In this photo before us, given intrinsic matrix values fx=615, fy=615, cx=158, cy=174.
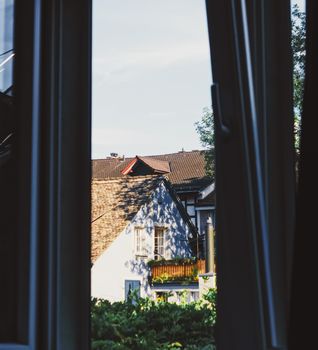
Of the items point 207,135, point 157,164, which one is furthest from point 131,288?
point 207,135

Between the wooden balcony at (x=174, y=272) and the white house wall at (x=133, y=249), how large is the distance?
35 mm

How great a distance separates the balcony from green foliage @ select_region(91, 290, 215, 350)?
7 cm

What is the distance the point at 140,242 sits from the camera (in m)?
1.99

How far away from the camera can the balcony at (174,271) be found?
1786mm

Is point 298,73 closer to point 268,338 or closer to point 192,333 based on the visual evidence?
point 268,338

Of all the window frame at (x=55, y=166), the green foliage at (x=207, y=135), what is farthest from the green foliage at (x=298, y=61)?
the window frame at (x=55, y=166)

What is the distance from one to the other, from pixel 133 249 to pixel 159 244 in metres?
0.15

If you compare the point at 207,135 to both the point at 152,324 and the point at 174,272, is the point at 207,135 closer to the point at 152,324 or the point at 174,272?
the point at 174,272

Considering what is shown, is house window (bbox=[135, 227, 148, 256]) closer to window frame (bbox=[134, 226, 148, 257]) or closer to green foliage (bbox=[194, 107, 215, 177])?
window frame (bbox=[134, 226, 148, 257])

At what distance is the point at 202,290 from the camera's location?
6.00ft

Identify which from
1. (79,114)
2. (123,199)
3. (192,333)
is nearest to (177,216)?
(123,199)

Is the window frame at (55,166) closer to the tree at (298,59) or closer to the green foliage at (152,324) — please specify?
the green foliage at (152,324)

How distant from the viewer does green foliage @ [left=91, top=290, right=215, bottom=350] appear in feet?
5.94

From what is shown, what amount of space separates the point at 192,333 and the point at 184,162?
51 centimetres
